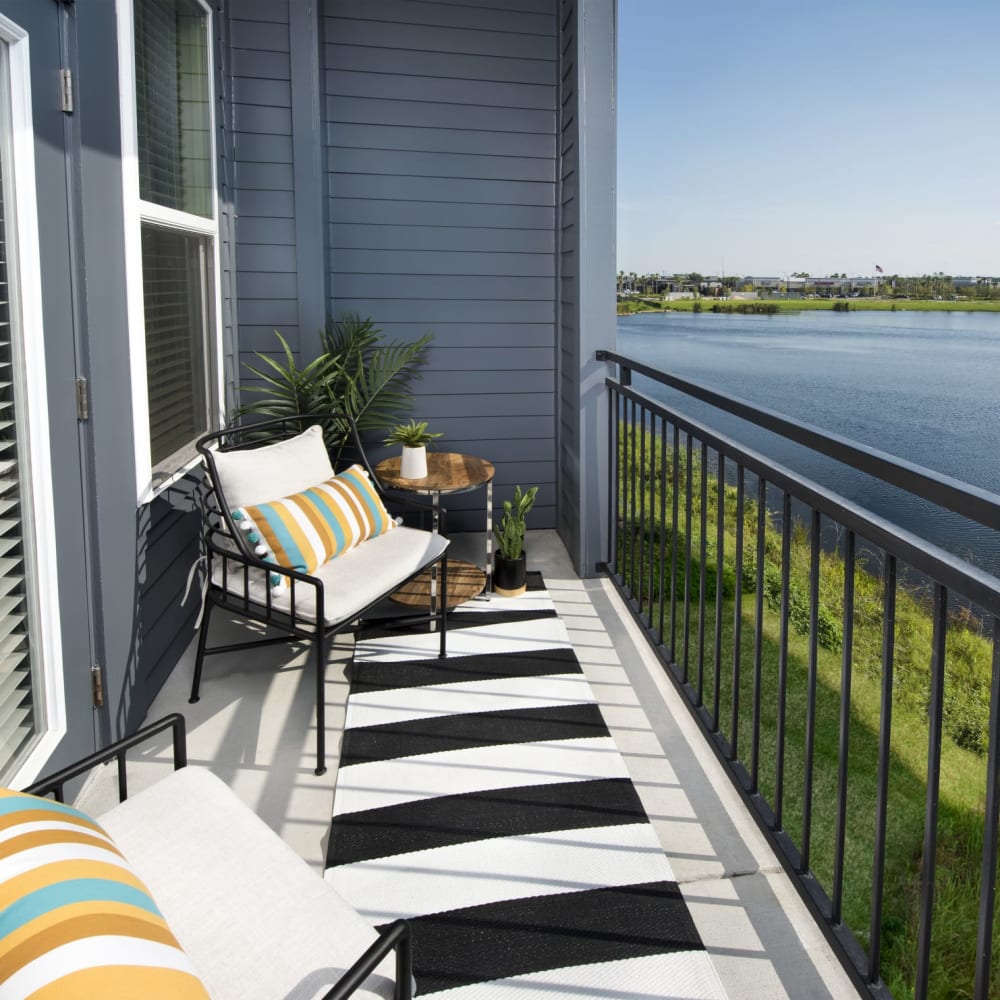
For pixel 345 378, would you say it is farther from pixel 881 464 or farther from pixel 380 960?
pixel 380 960

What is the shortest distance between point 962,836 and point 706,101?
1025 cm

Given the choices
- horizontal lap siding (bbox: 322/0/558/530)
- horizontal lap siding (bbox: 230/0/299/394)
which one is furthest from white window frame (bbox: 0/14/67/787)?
horizontal lap siding (bbox: 322/0/558/530)

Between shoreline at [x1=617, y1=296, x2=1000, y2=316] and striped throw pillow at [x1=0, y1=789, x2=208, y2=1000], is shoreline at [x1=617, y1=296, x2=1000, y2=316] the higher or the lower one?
the higher one

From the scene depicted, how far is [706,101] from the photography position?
1055 cm

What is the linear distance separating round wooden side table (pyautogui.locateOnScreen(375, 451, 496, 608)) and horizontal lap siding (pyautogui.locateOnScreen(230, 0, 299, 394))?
855 millimetres

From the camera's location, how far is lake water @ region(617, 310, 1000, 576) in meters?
3.67

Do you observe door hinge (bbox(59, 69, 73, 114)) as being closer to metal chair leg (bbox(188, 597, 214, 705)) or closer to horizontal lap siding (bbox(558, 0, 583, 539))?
metal chair leg (bbox(188, 597, 214, 705))

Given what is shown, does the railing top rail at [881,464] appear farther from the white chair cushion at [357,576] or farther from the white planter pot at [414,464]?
the white planter pot at [414,464]

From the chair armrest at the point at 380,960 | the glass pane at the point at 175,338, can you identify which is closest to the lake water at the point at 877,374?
the glass pane at the point at 175,338

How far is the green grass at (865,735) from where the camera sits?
1867mm

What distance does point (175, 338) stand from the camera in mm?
2820

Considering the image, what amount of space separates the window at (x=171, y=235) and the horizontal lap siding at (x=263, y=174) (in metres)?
0.27

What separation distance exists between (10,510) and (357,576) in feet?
3.32

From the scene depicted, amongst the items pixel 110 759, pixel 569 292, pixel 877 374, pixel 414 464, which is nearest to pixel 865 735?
pixel 877 374
